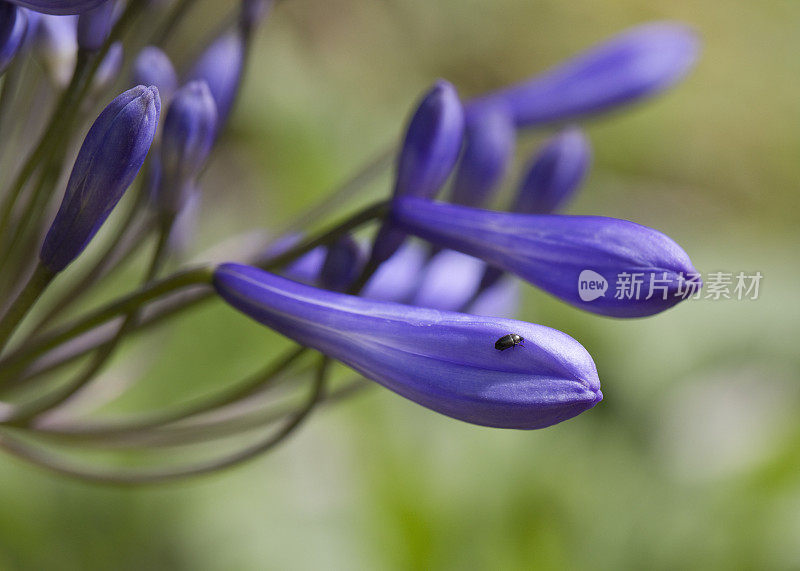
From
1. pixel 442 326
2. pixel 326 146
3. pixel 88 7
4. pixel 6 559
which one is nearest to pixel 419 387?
pixel 442 326

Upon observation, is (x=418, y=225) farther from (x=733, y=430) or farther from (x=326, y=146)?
(x=326, y=146)

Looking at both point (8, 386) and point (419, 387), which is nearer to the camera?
point (419, 387)

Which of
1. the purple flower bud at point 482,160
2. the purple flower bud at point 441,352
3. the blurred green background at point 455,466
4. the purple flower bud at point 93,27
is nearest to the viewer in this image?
the purple flower bud at point 441,352

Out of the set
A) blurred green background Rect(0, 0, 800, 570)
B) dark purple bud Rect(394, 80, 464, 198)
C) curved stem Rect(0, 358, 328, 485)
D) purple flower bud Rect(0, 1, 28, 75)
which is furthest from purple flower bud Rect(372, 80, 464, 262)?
blurred green background Rect(0, 0, 800, 570)

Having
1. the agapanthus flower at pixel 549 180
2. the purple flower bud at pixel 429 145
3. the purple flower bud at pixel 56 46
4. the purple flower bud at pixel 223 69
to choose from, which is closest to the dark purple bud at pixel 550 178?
the agapanthus flower at pixel 549 180

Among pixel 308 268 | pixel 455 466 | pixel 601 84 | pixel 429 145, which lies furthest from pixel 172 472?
pixel 455 466

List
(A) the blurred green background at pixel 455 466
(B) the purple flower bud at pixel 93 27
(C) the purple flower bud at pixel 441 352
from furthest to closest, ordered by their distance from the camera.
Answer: (A) the blurred green background at pixel 455 466, (B) the purple flower bud at pixel 93 27, (C) the purple flower bud at pixel 441 352

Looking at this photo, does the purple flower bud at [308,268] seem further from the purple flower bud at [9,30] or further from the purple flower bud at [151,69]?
the purple flower bud at [9,30]
